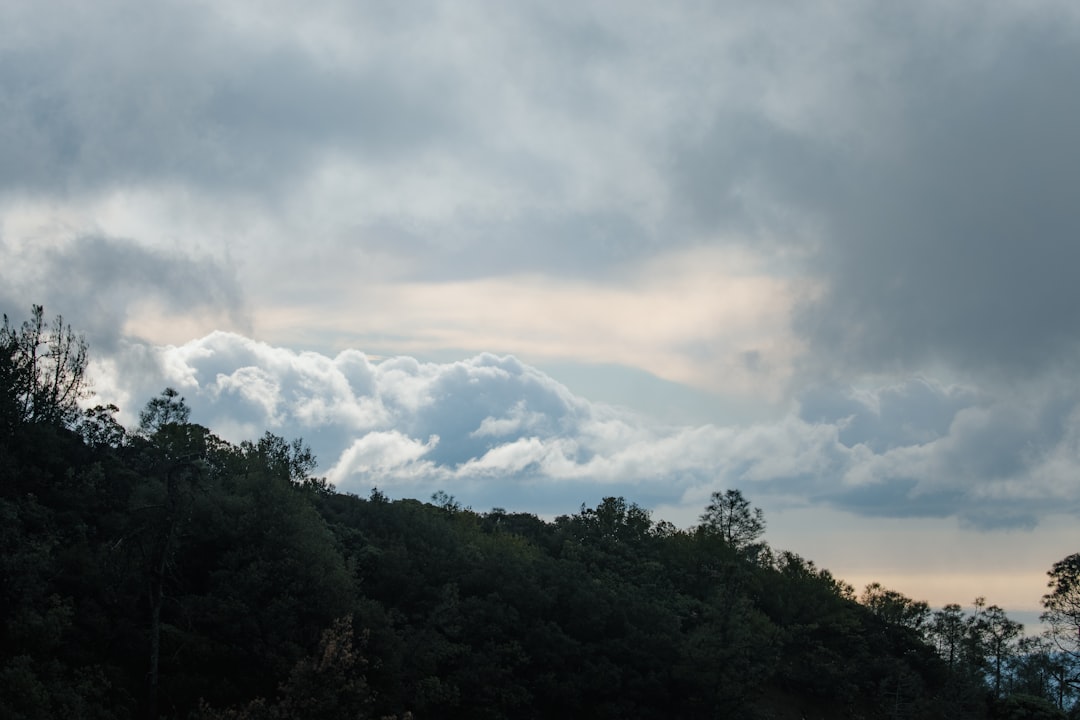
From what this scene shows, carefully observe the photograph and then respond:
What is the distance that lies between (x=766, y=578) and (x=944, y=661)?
66.9ft

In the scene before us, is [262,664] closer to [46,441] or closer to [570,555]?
[46,441]

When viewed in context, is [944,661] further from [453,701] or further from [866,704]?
[453,701]

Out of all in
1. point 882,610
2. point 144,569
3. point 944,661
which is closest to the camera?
point 144,569

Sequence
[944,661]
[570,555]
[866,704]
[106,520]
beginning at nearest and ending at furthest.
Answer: [106,520] < [570,555] < [866,704] < [944,661]

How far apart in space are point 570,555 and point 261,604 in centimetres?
3775

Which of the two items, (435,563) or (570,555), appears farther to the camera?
(570,555)

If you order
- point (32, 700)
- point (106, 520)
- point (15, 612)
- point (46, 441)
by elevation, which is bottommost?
point (32, 700)

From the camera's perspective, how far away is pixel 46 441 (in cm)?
6488

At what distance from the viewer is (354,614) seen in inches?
2265

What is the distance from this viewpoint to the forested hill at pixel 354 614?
1962 inches

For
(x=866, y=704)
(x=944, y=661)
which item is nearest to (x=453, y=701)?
(x=866, y=704)

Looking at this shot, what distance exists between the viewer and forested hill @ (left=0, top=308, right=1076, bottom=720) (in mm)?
49844

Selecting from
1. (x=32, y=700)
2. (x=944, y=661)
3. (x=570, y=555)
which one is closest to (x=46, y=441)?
(x=32, y=700)

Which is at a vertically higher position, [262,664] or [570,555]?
[570,555]
